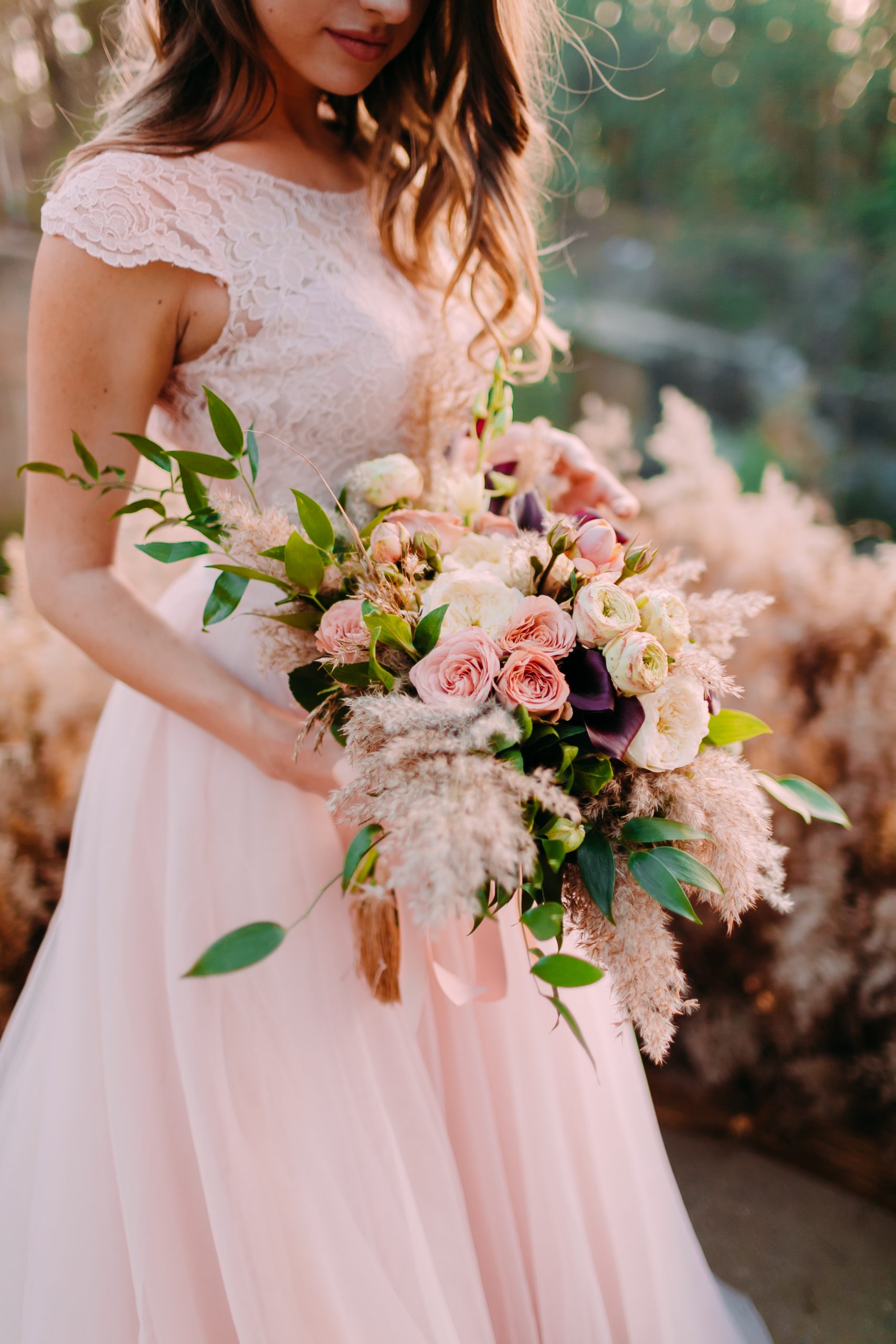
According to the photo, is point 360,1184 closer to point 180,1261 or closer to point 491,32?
point 180,1261

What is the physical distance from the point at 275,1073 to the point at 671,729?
70 centimetres

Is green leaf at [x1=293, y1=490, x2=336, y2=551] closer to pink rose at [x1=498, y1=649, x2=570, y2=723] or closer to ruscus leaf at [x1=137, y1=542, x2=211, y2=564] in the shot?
ruscus leaf at [x1=137, y1=542, x2=211, y2=564]

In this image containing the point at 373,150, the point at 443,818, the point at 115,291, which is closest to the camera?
the point at 443,818

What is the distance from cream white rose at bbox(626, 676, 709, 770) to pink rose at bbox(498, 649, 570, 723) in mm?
84

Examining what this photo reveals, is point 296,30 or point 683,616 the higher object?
point 296,30

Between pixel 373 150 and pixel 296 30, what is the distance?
0.30 m

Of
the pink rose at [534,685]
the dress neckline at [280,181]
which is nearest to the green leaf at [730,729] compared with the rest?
the pink rose at [534,685]

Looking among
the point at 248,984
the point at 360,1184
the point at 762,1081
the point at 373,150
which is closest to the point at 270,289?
the point at 373,150

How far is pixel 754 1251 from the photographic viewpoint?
1.80 meters

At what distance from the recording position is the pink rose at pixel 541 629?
2.65 feet

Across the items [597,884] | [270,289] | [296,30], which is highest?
[296,30]

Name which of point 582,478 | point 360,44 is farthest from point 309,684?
point 360,44

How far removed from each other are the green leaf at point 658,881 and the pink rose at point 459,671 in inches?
8.5

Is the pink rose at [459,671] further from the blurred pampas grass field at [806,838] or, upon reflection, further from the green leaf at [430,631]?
the blurred pampas grass field at [806,838]
